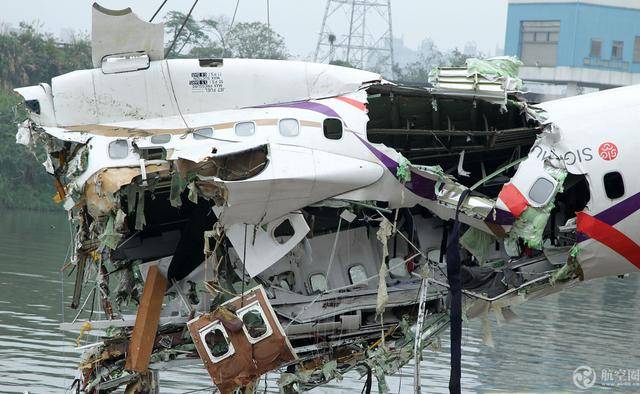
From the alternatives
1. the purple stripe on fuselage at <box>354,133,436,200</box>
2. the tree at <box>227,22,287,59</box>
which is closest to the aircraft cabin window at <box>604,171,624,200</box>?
the purple stripe on fuselage at <box>354,133,436,200</box>

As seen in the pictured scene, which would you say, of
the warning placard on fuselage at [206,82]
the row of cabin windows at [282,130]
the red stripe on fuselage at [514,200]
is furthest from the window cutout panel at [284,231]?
the red stripe on fuselage at [514,200]

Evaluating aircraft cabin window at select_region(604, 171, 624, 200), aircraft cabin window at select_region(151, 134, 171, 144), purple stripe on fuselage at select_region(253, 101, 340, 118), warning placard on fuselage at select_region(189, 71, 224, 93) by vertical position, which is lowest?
aircraft cabin window at select_region(604, 171, 624, 200)

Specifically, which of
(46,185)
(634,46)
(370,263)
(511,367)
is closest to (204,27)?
(46,185)

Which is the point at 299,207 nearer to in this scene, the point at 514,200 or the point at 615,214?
the point at 514,200

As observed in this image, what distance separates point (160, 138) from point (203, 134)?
2.04ft

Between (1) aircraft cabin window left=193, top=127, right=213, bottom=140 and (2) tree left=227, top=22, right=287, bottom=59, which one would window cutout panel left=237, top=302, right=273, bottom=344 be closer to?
(1) aircraft cabin window left=193, top=127, right=213, bottom=140

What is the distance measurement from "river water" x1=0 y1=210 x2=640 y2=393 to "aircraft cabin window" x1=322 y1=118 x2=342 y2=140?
386cm

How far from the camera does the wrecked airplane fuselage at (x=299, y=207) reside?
1578cm

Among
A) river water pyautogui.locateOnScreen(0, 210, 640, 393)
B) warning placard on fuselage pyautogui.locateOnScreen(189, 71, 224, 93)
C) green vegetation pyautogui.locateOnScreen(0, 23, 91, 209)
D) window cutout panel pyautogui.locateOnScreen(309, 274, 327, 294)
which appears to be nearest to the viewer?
warning placard on fuselage pyautogui.locateOnScreen(189, 71, 224, 93)

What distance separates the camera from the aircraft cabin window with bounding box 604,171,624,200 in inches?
641

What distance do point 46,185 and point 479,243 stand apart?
56.7m

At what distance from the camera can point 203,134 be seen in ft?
53.3

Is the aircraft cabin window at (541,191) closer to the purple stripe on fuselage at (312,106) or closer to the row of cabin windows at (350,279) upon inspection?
the row of cabin windows at (350,279)

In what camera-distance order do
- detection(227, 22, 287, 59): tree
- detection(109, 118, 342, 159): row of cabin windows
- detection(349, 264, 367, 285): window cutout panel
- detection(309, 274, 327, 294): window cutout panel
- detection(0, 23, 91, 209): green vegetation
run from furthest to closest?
1. detection(227, 22, 287, 59): tree
2. detection(0, 23, 91, 209): green vegetation
3. detection(349, 264, 367, 285): window cutout panel
4. detection(309, 274, 327, 294): window cutout panel
5. detection(109, 118, 342, 159): row of cabin windows
